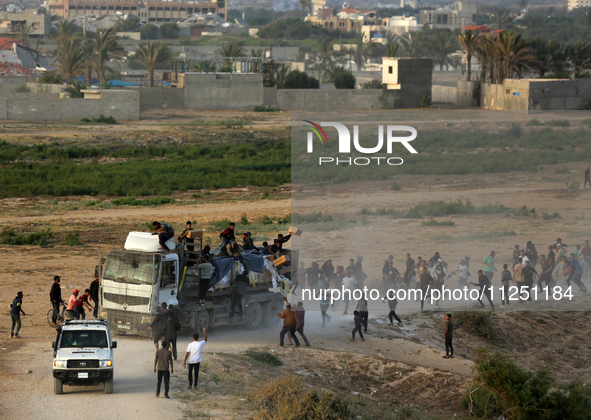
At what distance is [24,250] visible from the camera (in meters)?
33.8

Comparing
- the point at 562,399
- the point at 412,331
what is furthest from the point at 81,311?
the point at 562,399

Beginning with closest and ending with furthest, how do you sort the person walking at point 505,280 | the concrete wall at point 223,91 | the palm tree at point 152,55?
the person walking at point 505,280 < the concrete wall at point 223,91 < the palm tree at point 152,55

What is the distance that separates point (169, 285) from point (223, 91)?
217 feet

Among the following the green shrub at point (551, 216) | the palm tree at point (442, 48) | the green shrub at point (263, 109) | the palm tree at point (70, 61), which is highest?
the palm tree at point (442, 48)

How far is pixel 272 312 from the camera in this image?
2392cm

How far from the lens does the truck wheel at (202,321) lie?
21.5m

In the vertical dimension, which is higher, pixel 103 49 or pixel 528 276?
pixel 103 49

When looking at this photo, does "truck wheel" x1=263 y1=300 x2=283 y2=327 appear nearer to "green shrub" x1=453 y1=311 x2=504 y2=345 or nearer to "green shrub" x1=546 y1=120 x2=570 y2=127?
"green shrub" x1=453 y1=311 x2=504 y2=345

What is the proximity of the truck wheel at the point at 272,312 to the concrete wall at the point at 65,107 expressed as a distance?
54.1 meters

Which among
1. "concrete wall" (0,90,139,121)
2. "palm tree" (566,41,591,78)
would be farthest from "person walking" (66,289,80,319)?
"palm tree" (566,41,591,78)

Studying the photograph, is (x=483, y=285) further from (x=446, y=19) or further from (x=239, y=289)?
(x=446, y=19)

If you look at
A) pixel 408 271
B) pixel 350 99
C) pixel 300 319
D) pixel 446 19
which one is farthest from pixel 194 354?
pixel 446 19

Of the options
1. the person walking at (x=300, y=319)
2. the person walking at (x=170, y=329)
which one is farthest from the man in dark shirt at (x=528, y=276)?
the person walking at (x=170, y=329)

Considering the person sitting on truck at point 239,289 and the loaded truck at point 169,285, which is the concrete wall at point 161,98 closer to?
the loaded truck at point 169,285
